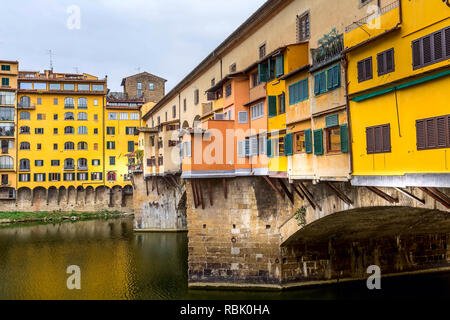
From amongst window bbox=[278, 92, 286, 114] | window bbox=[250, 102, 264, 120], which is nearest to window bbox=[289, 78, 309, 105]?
window bbox=[278, 92, 286, 114]

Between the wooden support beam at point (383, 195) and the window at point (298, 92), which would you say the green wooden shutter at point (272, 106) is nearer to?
the window at point (298, 92)

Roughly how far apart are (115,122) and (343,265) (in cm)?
4929

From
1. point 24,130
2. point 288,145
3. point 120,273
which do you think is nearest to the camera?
point 288,145

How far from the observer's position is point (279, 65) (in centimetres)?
1867

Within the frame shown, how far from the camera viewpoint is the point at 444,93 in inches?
398

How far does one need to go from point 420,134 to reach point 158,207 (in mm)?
37136

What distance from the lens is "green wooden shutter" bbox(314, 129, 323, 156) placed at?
15172mm

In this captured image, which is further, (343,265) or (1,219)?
(1,219)

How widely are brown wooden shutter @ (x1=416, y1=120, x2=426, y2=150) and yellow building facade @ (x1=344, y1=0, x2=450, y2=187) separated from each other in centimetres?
1

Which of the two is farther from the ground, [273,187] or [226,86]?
[226,86]

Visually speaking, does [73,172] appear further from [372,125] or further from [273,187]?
[372,125]

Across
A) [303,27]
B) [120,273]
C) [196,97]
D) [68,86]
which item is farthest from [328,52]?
[68,86]

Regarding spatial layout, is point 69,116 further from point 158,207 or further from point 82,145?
point 158,207
